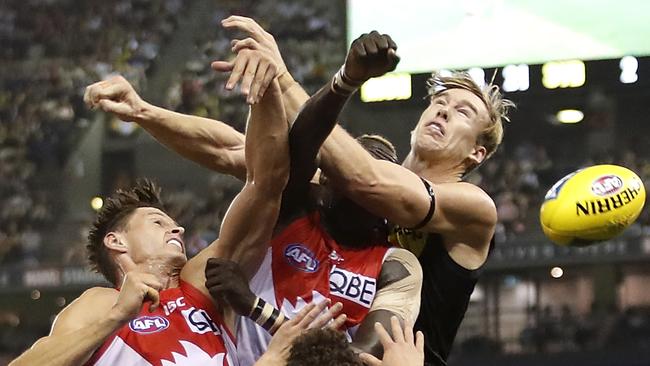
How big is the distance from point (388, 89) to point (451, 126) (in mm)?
9685

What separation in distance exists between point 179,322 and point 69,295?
10995mm

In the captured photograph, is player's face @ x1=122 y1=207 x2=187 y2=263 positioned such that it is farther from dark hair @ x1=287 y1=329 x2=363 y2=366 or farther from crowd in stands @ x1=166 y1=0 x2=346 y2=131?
crowd in stands @ x1=166 y1=0 x2=346 y2=131

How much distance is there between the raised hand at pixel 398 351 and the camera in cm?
331

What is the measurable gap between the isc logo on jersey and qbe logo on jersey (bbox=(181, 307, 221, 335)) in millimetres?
72

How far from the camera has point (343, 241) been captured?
13.4ft

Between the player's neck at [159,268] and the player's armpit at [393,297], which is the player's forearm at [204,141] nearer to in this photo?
the player's neck at [159,268]

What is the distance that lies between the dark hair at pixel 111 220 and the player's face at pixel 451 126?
984 millimetres

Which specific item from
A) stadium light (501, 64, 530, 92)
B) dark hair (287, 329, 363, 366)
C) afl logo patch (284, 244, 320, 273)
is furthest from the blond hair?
stadium light (501, 64, 530, 92)

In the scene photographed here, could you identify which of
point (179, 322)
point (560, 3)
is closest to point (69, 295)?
point (560, 3)

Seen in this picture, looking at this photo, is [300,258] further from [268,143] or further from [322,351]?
[322,351]

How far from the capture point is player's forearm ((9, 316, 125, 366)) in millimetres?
3547

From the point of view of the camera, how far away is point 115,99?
3869mm

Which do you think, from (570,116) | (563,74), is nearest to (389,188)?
(570,116)

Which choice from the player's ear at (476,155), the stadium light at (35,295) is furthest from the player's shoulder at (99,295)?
the stadium light at (35,295)
